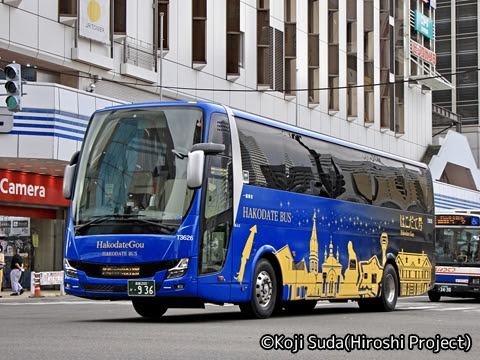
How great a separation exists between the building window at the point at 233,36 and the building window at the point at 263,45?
8.19 feet

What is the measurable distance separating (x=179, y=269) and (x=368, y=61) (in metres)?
48.4

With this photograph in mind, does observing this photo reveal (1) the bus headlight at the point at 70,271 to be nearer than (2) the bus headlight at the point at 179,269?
No

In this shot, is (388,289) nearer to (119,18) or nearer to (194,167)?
(194,167)

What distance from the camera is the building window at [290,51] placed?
2063 inches

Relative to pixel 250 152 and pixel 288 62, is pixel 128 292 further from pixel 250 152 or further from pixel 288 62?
pixel 288 62

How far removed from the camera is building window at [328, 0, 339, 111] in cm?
5772

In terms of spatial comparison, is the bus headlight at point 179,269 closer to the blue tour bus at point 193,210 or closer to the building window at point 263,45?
the blue tour bus at point 193,210

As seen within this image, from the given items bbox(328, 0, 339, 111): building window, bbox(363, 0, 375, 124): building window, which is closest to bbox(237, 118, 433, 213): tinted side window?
bbox(328, 0, 339, 111): building window

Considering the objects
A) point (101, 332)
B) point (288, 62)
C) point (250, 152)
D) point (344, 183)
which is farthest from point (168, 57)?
point (101, 332)

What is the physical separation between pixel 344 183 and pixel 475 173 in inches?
2437

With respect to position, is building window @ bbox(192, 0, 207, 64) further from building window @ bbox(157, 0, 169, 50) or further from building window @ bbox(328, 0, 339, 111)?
building window @ bbox(328, 0, 339, 111)

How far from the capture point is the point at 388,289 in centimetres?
2325

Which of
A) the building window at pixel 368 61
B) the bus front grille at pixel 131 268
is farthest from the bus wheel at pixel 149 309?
the building window at pixel 368 61

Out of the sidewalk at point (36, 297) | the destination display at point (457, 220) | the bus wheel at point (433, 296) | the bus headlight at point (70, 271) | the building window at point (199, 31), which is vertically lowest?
the sidewalk at point (36, 297)
